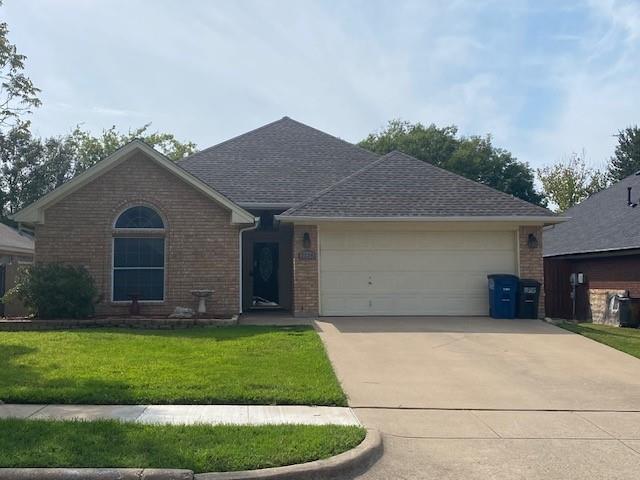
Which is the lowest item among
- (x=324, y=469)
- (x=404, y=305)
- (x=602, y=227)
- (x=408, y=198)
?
(x=324, y=469)

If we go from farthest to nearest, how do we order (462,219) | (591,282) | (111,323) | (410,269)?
(591,282) < (410,269) < (462,219) < (111,323)

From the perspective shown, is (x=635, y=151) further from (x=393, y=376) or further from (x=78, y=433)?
(x=78, y=433)

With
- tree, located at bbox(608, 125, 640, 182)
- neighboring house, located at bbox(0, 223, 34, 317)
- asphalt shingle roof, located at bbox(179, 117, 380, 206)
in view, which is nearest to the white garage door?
asphalt shingle roof, located at bbox(179, 117, 380, 206)

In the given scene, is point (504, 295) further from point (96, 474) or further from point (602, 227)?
point (96, 474)

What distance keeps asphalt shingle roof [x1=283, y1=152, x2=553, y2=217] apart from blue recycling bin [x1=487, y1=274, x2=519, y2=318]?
5.57 feet

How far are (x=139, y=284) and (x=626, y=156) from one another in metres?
38.1

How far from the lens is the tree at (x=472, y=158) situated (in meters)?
39.1

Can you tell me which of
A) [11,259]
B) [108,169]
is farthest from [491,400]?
[11,259]

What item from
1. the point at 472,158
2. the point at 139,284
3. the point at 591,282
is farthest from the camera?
the point at 472,158

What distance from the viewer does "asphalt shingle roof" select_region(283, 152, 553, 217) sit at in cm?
1574

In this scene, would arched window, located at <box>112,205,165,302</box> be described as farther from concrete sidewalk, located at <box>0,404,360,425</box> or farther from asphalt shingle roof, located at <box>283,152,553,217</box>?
concrete sidewalk, located at <box>0,404,360,425</box>

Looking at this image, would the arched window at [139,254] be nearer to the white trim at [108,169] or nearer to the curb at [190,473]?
the white trim at [108,169]

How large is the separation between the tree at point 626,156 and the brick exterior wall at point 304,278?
33.0 m

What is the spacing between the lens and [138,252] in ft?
50.8
